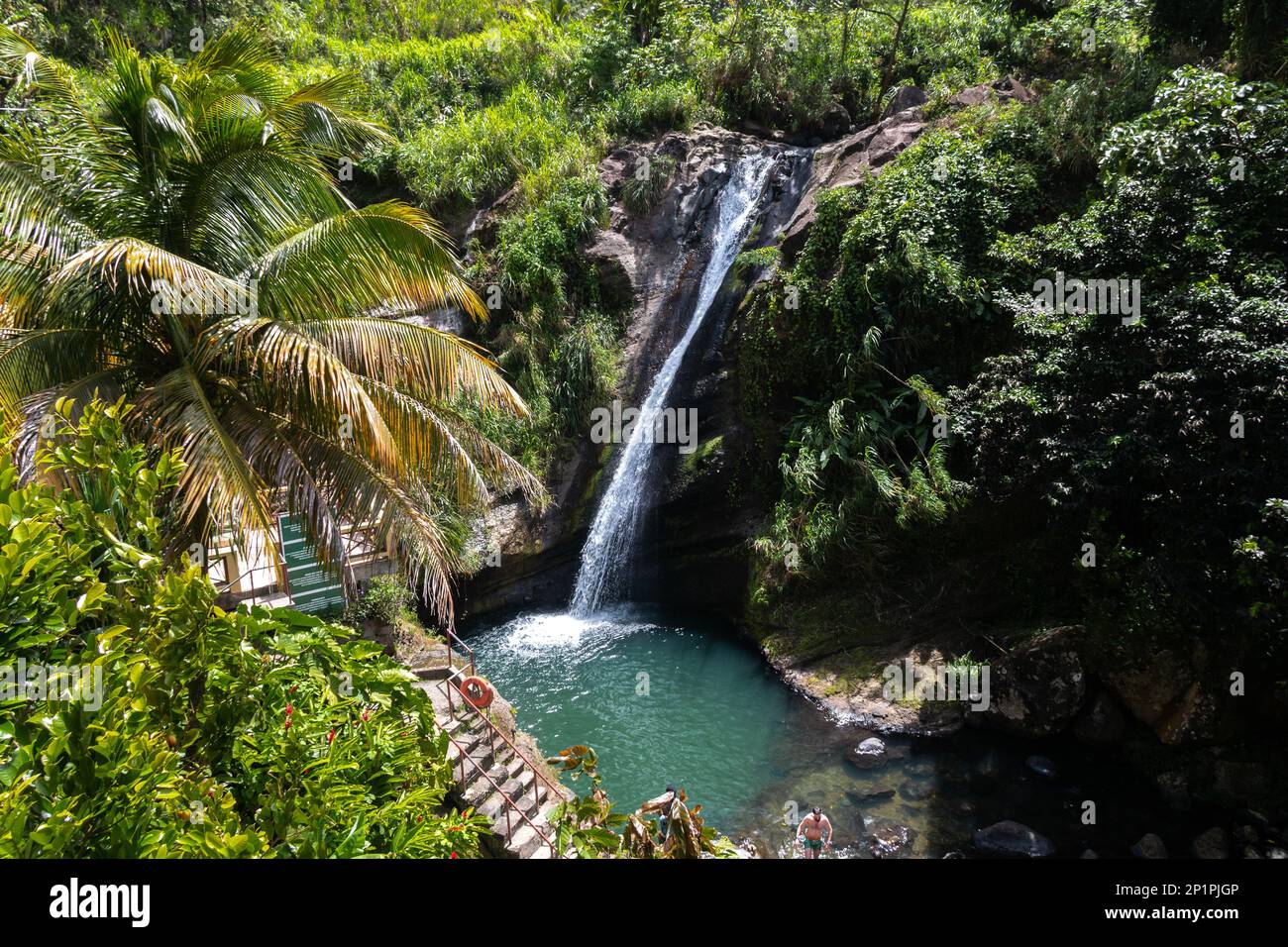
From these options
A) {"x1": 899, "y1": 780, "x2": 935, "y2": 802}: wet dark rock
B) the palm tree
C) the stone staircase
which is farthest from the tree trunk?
the stone staircase

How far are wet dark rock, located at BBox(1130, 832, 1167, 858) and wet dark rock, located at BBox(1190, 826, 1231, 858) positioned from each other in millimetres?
292

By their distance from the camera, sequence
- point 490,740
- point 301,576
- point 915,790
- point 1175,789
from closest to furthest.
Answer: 1. point 1175,789
2. point 490,740
3. point 915,790
4. point 301,576

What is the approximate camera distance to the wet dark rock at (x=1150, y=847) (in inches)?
335

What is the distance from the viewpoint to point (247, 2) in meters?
28.0

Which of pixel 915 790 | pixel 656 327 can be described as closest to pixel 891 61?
pixel 656 327

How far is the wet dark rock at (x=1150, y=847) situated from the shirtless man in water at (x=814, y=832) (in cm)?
356

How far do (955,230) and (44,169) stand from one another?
12770mm

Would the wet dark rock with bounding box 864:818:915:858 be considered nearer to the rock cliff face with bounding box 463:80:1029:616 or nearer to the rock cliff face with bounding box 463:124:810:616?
the rock cliff face with bounding box 463:80:1029:616

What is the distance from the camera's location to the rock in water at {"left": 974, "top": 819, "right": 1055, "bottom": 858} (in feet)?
28.9

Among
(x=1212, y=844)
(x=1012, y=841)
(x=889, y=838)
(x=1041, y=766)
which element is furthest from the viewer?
(x=1041, y=766)

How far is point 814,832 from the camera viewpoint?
28.3 feet

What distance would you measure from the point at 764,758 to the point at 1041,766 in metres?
3.77

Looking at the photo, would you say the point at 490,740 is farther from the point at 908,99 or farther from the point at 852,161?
the point at 908,99
